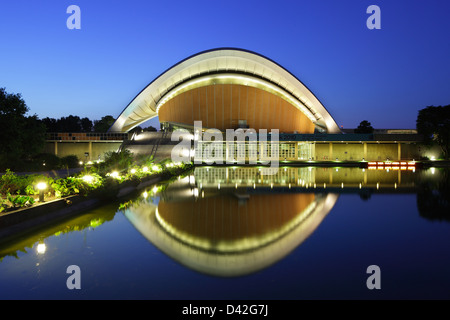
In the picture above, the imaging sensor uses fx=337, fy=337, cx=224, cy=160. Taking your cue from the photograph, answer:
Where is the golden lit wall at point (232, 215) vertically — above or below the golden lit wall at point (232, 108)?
below

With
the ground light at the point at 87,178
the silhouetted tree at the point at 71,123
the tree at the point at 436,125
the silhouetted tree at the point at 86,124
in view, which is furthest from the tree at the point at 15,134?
the silhouetted tree at the point at 86,124

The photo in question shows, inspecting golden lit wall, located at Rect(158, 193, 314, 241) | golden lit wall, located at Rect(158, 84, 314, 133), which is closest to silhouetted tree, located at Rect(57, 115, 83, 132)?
golden lit wall, located at Rect(158, 84, 314, 133)

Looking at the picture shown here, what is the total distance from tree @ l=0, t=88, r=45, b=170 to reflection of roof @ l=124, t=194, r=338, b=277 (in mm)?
20535

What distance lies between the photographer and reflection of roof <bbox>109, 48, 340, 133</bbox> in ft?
139

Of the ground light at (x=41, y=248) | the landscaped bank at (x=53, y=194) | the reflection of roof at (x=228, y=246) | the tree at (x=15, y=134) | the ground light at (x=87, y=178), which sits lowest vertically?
the reflection of roof at (x=228, y=246)

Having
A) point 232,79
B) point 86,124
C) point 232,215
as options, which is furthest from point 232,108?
point 86,124

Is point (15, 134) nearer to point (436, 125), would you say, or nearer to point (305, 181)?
point (305, 181)

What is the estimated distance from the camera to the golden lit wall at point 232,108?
47281 millimetres

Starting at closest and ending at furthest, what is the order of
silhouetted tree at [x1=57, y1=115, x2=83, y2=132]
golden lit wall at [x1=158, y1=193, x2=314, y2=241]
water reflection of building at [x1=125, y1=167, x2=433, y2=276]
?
water reflection of building at [x1=125, y1=167, x2=433, y2=276] → golden lit wall at [x1=158, y1=193, x2=314, y2=241] → silhouetted tree at [x1=57, y1=115, x2=83, y2=132]

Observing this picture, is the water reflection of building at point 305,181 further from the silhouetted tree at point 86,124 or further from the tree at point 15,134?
the silhouetted tree at point 86,124

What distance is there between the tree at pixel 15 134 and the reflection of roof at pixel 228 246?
20535mm

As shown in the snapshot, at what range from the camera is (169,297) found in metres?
3.87

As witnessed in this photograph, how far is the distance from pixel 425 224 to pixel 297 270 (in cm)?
464

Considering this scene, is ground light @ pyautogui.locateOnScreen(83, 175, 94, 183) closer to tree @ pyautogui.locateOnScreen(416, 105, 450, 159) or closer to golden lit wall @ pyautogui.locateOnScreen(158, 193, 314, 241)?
golden lit wall @ pyautogui.locateOnScreen(158, 193, 314, 241)
